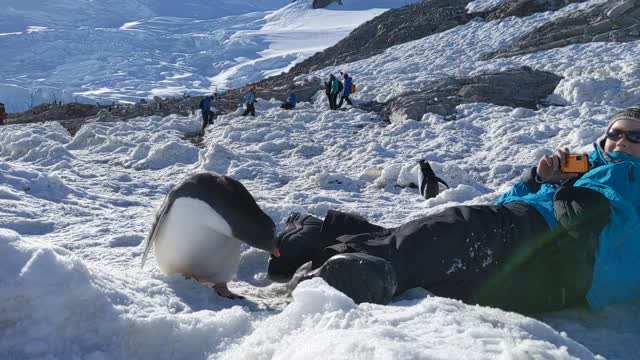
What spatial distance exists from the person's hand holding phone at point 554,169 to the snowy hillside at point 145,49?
72552 millimetres

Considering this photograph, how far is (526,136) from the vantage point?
8812 millimetres

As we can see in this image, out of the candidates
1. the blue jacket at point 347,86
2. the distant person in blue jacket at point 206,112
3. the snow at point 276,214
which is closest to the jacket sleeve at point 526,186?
the snow at point 276,214

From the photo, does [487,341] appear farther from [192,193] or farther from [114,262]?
[114,262]

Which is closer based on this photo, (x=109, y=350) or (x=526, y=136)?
(x=109, y=350)

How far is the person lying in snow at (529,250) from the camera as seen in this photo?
7.63 ft

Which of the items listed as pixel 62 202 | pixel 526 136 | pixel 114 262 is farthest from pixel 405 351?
pixel 526 136

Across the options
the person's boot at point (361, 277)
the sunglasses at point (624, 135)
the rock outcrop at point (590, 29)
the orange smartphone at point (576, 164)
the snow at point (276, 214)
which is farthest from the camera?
the rock outcrop at point (590, 29)

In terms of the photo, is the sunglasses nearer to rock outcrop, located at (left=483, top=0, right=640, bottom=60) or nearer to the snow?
the snow

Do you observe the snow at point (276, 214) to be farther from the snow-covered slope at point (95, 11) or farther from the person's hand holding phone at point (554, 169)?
the snow-covered slope at point (95, 11)

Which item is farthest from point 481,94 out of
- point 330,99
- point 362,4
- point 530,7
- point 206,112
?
point 362,4

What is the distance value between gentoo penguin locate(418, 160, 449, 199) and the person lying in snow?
127 inches

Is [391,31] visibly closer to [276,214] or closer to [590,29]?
[590,29]

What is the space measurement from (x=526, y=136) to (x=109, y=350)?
8.27 m

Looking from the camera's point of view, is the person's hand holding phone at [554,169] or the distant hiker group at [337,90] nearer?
the person's hand holding phone at [554,169]
